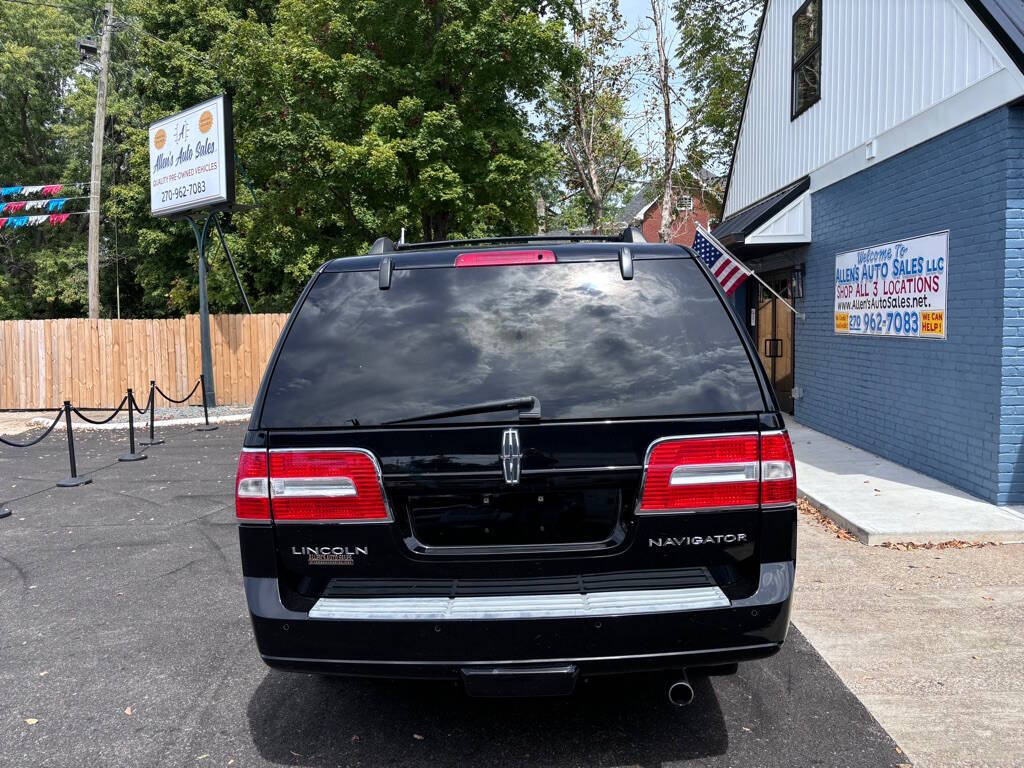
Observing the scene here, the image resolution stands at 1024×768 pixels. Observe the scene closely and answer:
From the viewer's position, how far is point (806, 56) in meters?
11.6

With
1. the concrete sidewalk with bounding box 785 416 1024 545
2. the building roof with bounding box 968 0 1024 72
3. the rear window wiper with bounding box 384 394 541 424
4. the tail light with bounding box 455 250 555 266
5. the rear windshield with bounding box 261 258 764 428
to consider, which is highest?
the building roof with bounding box 968 0 1024 72

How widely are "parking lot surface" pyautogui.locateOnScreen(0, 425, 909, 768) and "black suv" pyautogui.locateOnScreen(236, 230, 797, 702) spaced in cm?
63

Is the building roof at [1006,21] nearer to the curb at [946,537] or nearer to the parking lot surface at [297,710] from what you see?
the curb at [946,537]

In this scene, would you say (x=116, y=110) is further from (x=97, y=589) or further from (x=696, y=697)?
(x=696, y=697)

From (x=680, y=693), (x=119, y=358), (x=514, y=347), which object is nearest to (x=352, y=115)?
(x=119, y=358)

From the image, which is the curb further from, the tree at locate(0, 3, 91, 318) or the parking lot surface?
the tree at locate(0, 3, 91, 318)

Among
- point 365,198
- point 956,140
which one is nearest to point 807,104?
point 956,140

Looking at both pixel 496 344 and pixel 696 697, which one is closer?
pixel 496 344

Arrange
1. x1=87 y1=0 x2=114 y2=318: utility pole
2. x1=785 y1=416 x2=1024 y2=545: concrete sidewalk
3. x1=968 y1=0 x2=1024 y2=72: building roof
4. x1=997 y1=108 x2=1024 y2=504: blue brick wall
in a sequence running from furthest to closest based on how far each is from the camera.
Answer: x1=87 y1=0 x2=114 y2=318: utility pole → x1=997 y1=108 x2=1024 y2=504: blue brick wall → x1=968 y1=0 x2=1024 y2=72: building roof → x1=785 y1=416 x2=1024 y2=545: concrete sidewalk

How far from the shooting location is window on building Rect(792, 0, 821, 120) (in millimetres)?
11094

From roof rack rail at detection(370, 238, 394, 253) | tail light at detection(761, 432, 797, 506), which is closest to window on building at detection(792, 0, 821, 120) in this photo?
roof rack rail at detection(370, 238, 394, 253)

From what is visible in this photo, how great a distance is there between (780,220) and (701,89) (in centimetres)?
1722

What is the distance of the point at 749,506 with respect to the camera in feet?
8.61

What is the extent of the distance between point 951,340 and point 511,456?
6.50 m
